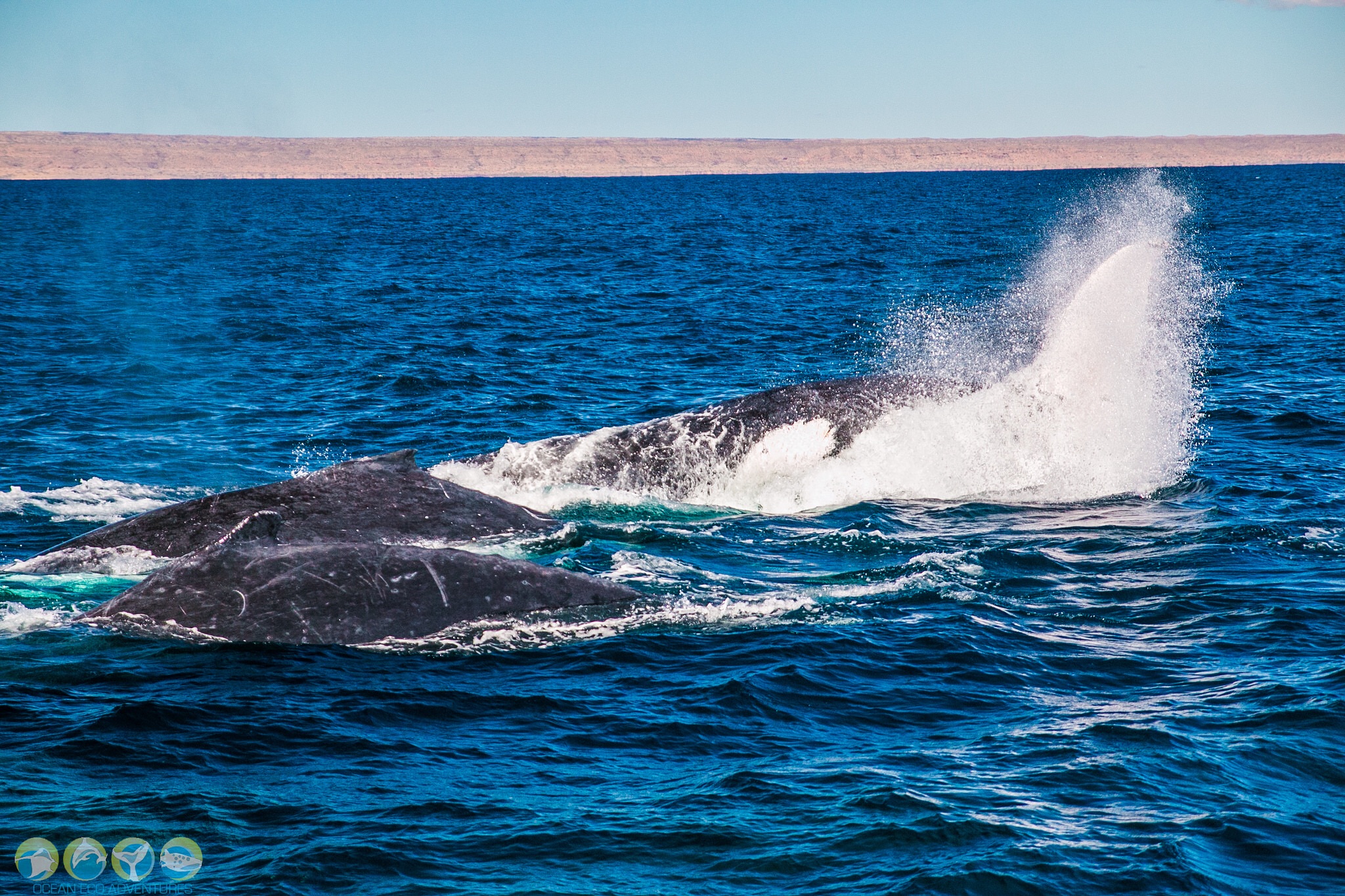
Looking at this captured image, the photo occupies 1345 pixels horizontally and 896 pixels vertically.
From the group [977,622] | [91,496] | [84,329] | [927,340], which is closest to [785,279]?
[927,340]

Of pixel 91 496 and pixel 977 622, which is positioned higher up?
pixel 91 496

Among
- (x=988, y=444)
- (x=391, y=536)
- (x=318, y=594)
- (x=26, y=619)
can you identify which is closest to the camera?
(x=318, y=594)

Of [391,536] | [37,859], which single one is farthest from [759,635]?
[37,859]

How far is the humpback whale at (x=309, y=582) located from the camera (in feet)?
34.5

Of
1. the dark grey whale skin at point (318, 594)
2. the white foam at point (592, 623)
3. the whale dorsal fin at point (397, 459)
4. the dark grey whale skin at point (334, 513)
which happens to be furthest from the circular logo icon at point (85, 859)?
the whale dorsal fin at point (397, 459)

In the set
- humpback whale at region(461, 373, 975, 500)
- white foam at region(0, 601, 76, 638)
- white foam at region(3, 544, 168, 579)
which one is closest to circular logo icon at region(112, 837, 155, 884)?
white foam at region(0, 601, 76, 638)

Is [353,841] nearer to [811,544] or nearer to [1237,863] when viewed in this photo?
[1237,863]

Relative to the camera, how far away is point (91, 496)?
54.7 feet

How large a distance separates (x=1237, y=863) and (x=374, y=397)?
2060cm

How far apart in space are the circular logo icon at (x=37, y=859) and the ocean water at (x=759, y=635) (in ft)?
0.31

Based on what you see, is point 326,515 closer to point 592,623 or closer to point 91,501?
point 592,623

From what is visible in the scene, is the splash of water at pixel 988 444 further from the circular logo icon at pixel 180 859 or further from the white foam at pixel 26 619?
the circular logo icon at pixel 180 859

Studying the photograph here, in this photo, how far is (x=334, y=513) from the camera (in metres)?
12.7

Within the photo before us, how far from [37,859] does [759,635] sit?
19.9 ft
